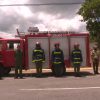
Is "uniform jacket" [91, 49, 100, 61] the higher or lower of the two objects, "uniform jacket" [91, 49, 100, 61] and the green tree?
the lower

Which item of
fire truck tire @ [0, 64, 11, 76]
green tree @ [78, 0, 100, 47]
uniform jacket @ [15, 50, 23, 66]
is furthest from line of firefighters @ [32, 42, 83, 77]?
green tree @ [78, 0, 100, 47]

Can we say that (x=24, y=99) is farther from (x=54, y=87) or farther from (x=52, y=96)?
(x=54, y=87)

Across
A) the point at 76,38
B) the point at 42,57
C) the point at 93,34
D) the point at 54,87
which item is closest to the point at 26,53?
the point at 42,57

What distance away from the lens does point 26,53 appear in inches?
864

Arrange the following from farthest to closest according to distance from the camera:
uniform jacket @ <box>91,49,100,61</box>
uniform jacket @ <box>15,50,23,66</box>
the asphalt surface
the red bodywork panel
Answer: uniform jacket @ <box>91,49,100,61</box> < the red bodywork panel < uniform jacket @ <box>15,50,23,66</box> < the asphalt surface

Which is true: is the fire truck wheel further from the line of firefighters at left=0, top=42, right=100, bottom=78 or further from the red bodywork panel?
the line of firefighters at left=0, top=42, right=100, bottom=78

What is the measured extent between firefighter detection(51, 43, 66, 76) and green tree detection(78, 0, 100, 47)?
2145cm

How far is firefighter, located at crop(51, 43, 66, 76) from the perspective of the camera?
21.4 metres

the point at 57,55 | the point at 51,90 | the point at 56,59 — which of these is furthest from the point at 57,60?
the point at 51,90

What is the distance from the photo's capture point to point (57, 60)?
21.5m

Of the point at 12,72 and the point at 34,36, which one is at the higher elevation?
the point at 34,36

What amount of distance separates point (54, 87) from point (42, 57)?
16.9 feet

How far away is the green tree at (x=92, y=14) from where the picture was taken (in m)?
43.2

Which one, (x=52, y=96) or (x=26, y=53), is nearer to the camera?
(x=52, y=96)
